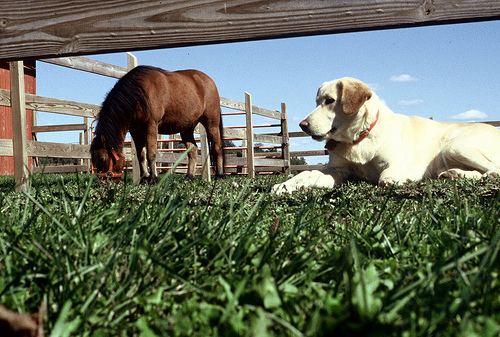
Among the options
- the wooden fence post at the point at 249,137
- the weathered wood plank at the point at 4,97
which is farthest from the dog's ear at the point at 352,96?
the wooden fence post at the point at 249,137

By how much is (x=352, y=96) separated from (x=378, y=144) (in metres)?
0.76

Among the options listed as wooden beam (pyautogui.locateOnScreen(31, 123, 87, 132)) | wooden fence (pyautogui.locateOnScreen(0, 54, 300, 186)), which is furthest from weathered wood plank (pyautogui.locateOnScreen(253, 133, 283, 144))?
wooden beam (pyautogui.locateOnScreen(31, 123, 87, 132))

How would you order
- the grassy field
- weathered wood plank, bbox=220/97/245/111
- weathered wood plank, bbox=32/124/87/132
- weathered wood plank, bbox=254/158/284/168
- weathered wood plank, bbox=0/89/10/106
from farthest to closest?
weathered wood plank, bbox=32/124/87/132
weathered wood plank, bbox=254/158/284/168
weathered wood plank, bbox=220/97/245/111
weathered wood plank, bbox=0/89/10/106
the grassy field

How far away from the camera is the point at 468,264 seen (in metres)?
1.30

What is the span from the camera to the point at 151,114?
7074 millimetres

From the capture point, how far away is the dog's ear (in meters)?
5.26

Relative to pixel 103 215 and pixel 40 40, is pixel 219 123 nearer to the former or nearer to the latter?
pixel 40 40

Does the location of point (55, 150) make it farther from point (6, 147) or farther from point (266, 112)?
point (266, 112)

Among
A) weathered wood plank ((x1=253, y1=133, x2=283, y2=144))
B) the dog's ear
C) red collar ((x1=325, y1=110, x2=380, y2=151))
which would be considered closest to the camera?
the dog's ear

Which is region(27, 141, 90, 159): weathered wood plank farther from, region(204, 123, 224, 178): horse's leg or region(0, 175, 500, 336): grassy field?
region(0, 175, 500, 336): grassy field

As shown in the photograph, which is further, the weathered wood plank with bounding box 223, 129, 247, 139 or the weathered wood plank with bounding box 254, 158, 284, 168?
the weathered wood plank with bounding box 254, 158, 284, 168

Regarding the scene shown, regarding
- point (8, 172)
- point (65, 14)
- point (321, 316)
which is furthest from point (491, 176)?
point (8, 172)

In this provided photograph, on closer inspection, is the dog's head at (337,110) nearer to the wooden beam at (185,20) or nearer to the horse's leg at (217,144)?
the wooden beam at (185,20)

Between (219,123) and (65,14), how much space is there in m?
6.12
